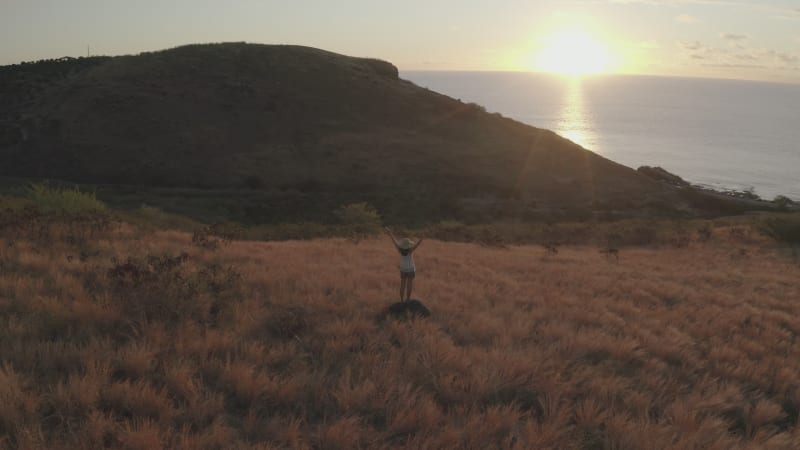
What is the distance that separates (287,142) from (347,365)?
178ft

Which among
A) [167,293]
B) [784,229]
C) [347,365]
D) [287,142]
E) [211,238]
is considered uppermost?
[287,142]

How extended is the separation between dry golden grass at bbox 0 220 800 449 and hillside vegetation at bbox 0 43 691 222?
32987 millimetres

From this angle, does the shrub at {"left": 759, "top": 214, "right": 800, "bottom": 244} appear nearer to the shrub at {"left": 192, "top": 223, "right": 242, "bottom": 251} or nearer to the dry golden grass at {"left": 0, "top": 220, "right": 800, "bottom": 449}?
the dry golden grass at {"left": 0, "top": 220, "right": 800, "bottom": 449}

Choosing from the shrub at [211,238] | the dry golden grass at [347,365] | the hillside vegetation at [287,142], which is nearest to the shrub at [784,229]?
the hillside vegetation at [287,142]

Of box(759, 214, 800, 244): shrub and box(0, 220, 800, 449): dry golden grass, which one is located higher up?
box(0, 220, 800, 449): dry golden grass

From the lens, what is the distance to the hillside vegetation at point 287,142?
155 feet

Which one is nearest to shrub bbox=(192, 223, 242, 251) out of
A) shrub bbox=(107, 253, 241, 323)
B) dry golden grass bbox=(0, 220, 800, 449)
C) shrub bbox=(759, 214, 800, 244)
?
dry golden grass bbox=(0, 220, 800, 449)

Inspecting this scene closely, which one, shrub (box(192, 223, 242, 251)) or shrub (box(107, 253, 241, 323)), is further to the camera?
shrub (box(192, 223, 242, 251))

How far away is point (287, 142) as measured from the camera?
56938 mm

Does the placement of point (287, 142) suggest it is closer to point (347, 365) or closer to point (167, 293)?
point (167, 293)

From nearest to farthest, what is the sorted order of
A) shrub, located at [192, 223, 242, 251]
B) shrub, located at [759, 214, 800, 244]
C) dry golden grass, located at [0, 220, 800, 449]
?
dry golden grass, located at [0, 220, 800, 449]
shrub, located at [192, 223, 242, 251]
shrub, located at [759, 214, 800, 244]

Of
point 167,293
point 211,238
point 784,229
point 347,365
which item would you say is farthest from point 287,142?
point 347,365

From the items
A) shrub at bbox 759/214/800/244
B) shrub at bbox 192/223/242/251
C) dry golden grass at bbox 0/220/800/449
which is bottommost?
shrub at bbox 759/214/800/244

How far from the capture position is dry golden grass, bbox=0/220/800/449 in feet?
13.3
